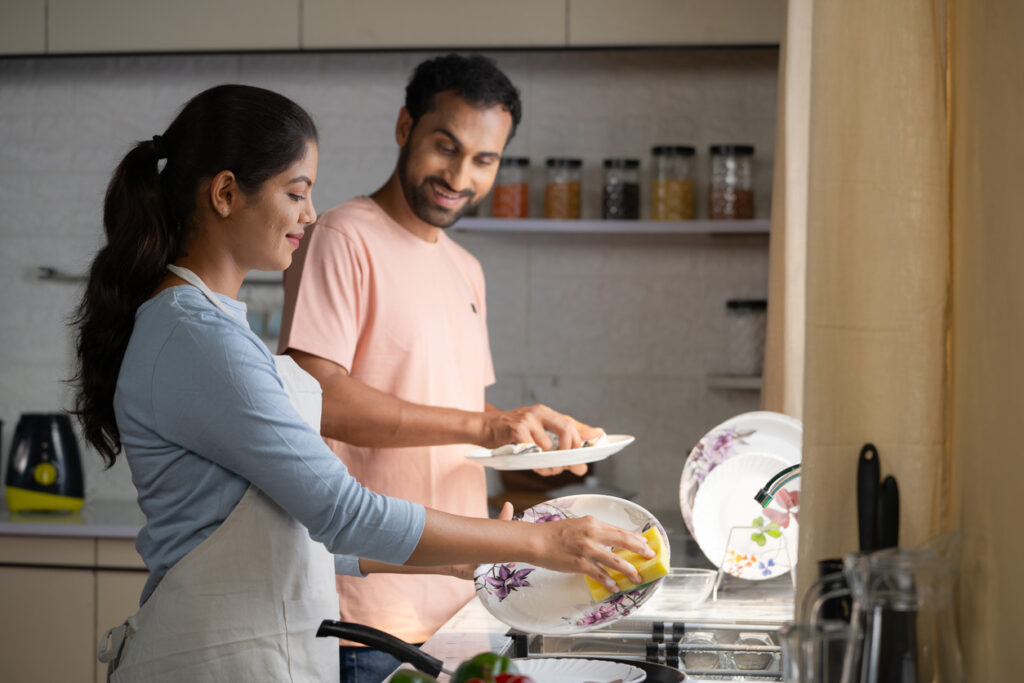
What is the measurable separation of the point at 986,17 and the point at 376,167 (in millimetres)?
2323

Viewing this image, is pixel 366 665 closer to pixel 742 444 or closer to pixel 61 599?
pixel 742 444

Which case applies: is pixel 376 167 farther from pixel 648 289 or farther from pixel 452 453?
pixel 452 453

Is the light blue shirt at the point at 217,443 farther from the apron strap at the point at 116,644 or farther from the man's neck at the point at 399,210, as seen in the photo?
the man's neck at the point at 399,210

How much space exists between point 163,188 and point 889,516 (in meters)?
0.85

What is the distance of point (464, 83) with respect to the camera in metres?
1.85

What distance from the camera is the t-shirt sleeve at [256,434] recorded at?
43.1 inches

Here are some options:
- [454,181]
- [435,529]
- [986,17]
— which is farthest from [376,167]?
[986,17]

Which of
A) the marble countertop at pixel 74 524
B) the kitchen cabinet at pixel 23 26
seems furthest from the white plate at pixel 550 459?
the kitchen cabinet at pixel 23 26

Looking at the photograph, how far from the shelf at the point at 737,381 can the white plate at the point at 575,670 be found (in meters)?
1.64

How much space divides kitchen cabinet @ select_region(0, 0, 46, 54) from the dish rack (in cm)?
234

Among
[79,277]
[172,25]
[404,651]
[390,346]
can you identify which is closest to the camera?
[404,651]

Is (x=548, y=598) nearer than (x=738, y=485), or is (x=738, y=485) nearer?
(x=548, y=598)

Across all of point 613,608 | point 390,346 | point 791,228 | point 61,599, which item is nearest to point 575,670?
point 613,608

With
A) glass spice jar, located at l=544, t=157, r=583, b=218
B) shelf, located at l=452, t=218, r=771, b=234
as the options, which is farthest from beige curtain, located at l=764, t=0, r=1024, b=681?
glass spice jar, located at l=544, t=157, r=583, b=218
